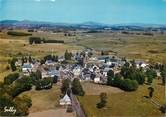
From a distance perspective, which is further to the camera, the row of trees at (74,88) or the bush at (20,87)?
the row of trees at (74,88)

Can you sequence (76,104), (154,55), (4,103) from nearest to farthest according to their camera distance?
1. (4,103)
2. (76,104)
3. (154,55)

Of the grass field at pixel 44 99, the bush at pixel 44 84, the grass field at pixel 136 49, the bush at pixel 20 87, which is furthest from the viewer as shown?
the grass field at pixel 136 49

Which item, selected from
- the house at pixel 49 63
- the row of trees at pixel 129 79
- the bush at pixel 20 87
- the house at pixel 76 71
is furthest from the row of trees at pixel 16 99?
the house at pixel 49 63

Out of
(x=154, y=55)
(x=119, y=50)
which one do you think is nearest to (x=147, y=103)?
(x=154, y=55)

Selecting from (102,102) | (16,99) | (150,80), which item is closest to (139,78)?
(150,80)

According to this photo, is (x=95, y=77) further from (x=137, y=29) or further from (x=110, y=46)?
(x=137, y=29)

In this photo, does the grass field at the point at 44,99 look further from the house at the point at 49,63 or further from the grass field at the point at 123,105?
the house at the point at 49,63

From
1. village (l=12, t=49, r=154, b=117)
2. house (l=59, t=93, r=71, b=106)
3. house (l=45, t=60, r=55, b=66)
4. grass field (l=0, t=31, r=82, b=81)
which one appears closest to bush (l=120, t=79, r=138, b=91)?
village (l=12, t=49, r=154, b=117)

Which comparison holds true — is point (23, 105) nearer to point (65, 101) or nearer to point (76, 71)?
point (65, 101)
